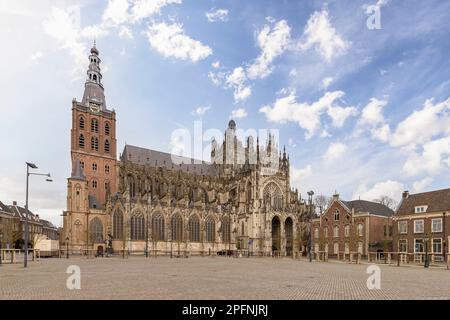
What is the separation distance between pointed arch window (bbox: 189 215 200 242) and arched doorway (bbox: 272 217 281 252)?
1651 cm

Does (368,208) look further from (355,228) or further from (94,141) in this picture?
(94,141)

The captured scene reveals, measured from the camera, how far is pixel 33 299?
10.8 meters

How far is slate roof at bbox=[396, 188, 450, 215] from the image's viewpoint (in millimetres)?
42719

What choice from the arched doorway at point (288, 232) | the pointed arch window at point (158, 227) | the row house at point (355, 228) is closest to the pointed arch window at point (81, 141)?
the pointed arch window at point (158, 227)

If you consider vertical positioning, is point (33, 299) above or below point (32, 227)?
above

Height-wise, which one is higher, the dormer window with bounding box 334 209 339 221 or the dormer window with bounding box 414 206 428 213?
the dormer window with bounding box 414 206 428 213

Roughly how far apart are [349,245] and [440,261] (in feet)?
42.5

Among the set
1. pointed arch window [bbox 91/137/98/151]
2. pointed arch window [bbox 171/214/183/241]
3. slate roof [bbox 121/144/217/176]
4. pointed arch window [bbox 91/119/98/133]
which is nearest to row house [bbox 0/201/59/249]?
pointed arch window [bbox 91/137/98/151]

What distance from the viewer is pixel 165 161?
7769cm

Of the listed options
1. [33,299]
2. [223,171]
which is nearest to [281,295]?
[33,299]

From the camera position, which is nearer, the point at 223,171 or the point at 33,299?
the point at 33,299

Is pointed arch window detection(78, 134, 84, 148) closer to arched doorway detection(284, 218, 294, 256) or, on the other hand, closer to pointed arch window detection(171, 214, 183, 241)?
pointed arch window detection(171, 214, 183, 241)

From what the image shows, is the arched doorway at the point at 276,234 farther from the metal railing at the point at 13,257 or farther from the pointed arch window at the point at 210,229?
the metal railing at the point at 13,257

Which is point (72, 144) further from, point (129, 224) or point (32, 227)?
point (32, 227)
